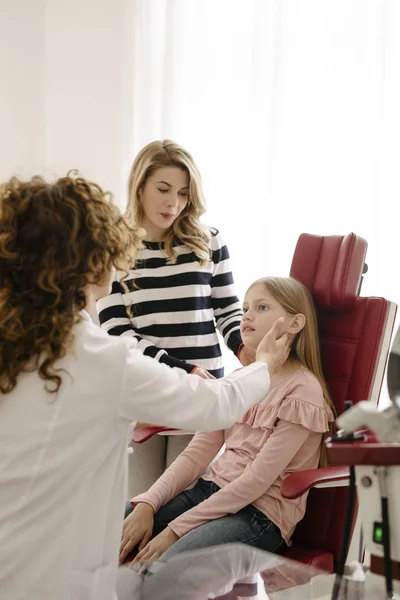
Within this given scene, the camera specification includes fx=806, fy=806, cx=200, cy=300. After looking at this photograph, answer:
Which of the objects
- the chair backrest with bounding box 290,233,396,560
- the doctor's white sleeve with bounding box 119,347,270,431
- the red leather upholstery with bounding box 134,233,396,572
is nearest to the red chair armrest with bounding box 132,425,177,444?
the red leather upholstery with bounding box 134,233,396,572

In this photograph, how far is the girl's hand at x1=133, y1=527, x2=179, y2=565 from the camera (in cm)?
182

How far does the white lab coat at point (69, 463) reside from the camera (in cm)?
125

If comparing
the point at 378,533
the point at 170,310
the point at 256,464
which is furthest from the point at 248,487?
the point at 170,310

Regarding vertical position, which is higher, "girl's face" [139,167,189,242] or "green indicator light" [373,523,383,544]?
"girl's face" [139,167,189,242]

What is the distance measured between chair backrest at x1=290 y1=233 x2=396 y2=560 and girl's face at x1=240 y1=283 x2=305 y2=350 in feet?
0.50

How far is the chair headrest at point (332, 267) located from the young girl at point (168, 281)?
34 cm

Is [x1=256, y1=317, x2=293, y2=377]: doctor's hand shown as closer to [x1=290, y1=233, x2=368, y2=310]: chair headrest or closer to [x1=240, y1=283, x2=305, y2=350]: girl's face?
[x1=240, y1=283, x2=305, y2=350]: girl's face

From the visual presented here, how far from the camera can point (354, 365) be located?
2100 mm

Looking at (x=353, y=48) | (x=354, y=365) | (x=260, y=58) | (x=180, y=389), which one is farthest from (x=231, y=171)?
(x=180, y=389)

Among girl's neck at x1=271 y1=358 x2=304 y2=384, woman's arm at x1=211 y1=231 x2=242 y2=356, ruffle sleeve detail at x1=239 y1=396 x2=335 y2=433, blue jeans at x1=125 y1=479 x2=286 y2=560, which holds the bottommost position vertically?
blue jeans at x1=125 y1=479 x2=286 y2=560

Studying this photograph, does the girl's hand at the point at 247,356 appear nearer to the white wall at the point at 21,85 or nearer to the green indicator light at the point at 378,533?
the green indicator light at the point at 378,533

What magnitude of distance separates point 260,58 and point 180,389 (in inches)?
88.6

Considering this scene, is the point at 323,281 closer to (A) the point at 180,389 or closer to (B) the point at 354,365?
(B) the point at 354,365

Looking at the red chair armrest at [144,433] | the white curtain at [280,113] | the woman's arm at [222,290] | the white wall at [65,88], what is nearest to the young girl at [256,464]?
the red chair armrest at [144,433]
